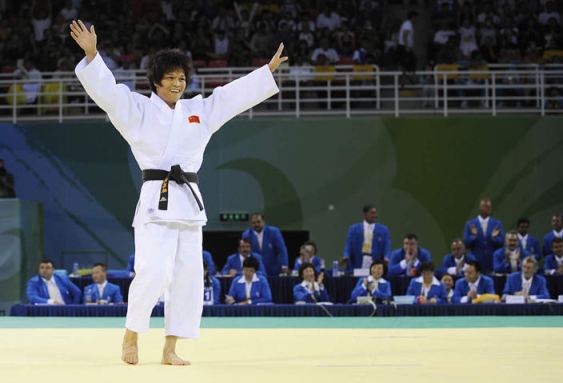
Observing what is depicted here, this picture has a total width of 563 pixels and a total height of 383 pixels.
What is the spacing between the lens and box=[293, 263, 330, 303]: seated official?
1228 centimetres

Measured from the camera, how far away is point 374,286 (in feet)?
39.9

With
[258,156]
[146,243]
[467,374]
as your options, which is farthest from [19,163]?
[467,374]

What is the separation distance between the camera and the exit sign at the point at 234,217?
663 inches

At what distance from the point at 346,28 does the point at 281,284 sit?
6496 millimetres

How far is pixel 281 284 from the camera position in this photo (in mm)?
13133

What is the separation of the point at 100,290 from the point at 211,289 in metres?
1.36

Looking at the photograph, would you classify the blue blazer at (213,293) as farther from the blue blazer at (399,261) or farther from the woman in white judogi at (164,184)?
the woman in white judogi at (164,184)

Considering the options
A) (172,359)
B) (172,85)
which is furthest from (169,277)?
(172,85)

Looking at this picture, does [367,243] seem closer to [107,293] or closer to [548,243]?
[548,243]

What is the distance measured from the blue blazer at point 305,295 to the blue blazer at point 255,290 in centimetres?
30

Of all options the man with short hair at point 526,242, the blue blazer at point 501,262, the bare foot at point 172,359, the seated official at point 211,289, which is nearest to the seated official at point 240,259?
the seated official at point 211,289

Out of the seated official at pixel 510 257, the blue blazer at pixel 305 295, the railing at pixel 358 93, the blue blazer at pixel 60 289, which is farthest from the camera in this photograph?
the railing at pixel 358 93

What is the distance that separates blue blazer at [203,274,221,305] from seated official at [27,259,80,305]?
1.66 m

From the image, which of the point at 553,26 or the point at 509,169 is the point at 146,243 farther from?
the point at 553,26
